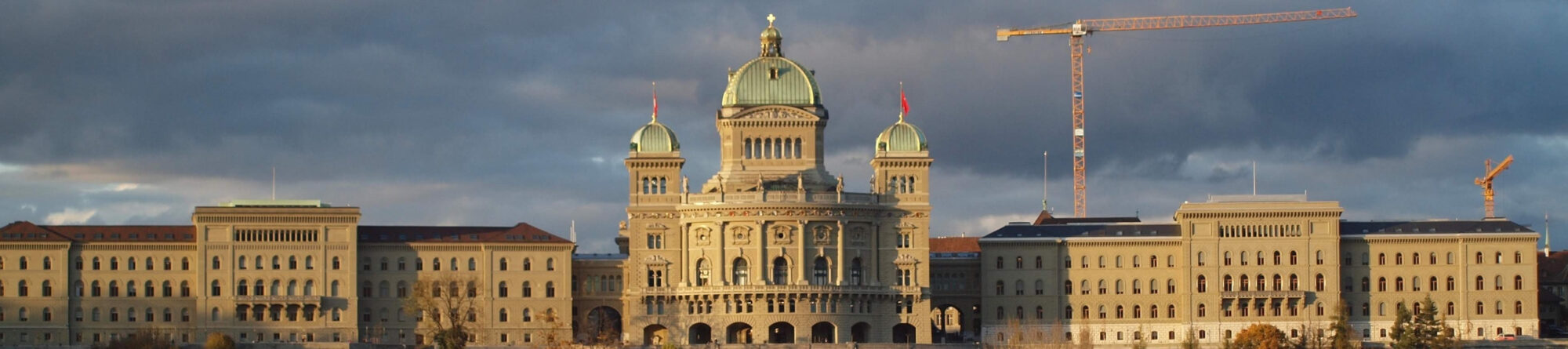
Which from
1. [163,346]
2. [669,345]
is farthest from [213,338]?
[669,345]

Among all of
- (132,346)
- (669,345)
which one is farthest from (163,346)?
(669,345)

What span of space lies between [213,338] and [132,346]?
6.36 meters

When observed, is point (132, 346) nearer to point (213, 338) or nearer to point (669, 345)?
point (213, 338)

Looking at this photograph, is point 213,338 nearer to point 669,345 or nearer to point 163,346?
point 163,346

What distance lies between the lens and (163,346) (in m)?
196

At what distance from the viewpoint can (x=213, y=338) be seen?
19975cm

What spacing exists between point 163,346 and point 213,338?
476 centimetres

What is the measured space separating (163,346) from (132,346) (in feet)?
6.92

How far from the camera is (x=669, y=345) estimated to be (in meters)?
199

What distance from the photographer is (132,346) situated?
642 feet

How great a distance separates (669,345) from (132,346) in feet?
124

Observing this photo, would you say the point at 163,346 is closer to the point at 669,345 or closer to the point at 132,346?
the point at 132,346
